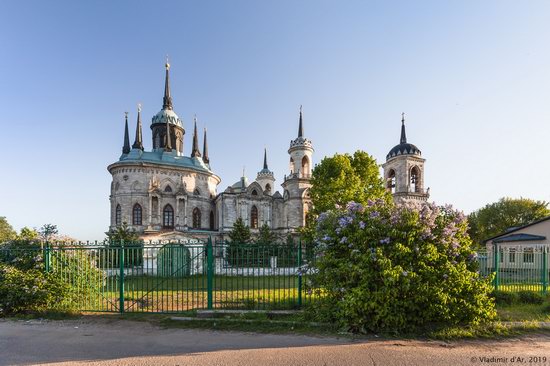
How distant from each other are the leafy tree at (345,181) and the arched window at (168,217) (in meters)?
22.1

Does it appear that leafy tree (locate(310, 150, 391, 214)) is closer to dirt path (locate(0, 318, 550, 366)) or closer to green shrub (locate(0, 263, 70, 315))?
dirt path (locate(0, 318, 550, 366))

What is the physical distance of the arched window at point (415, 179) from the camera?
3891 centimetres

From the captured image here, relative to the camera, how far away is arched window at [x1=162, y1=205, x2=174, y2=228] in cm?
3938

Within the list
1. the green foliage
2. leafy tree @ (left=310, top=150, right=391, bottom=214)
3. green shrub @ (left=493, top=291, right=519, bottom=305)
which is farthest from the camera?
leafy tree @ (left=310, top=150, right=391, bottom=214)

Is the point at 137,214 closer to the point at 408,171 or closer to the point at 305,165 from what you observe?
the point at 305,165

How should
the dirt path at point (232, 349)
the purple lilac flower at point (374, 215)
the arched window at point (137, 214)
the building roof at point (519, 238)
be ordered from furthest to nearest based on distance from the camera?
the arched window at point (137, 214) → the building roof at point (519, 238) → the purple lilac flower at point (374, 215) → the dirt path at point (232, 349)

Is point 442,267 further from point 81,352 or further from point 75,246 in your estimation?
point 75,246

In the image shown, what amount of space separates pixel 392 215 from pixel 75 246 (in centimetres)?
862

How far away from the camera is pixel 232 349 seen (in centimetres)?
534

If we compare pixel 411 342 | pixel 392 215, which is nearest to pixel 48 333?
pixel 411 342

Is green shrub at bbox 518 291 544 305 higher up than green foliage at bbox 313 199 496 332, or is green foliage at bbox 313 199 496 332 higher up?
green foliage at bbox 313 199 496 332

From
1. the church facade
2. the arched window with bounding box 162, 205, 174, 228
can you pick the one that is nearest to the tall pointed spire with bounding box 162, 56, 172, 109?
the church facade

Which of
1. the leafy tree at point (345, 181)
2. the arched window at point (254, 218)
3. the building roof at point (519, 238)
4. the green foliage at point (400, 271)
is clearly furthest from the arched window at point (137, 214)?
the building roof at point (519, 238)

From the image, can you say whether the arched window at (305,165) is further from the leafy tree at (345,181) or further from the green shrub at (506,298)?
the green shrub at (506,298)
